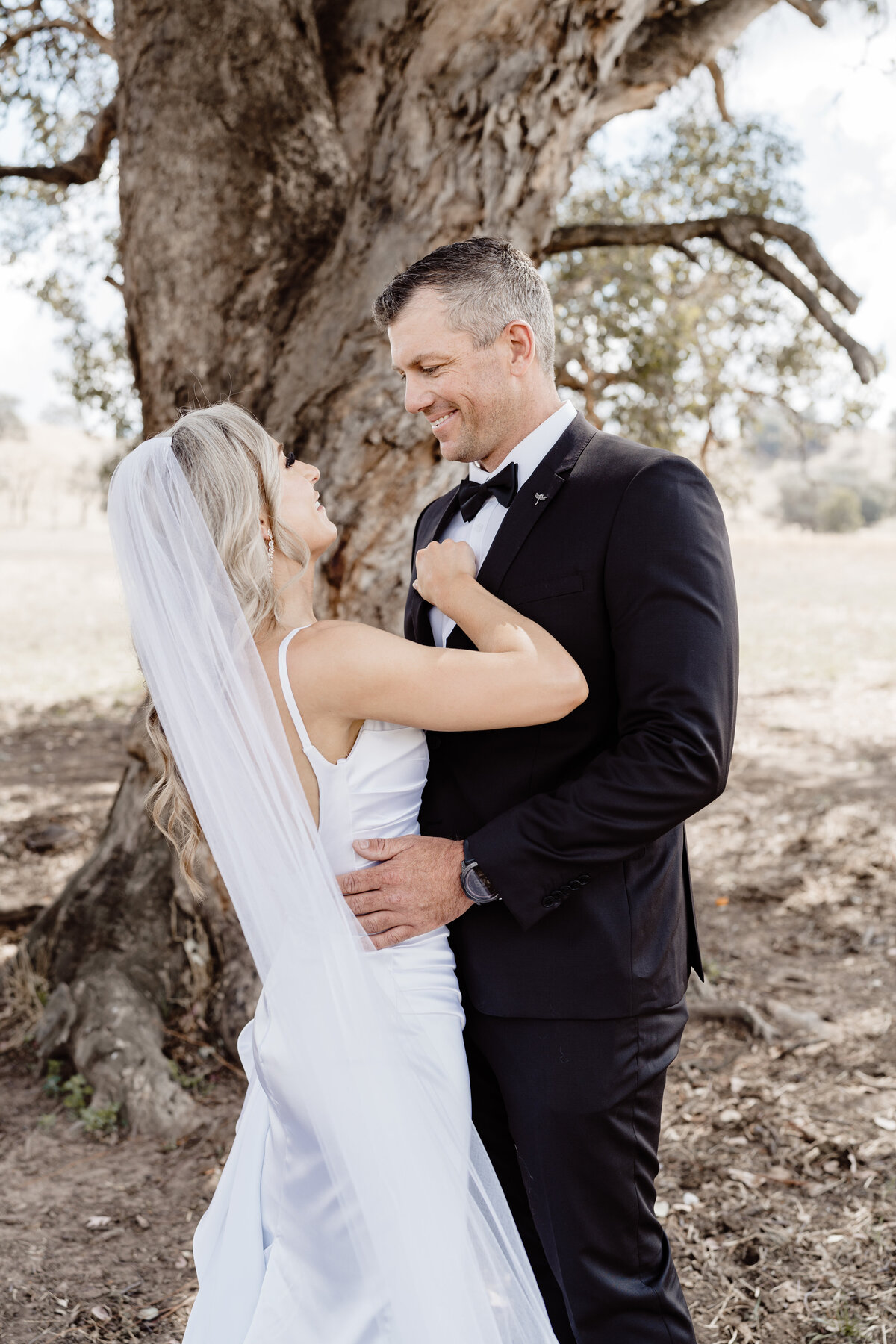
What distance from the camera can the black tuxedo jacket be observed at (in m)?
2.03

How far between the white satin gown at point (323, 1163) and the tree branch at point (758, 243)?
11.6ft

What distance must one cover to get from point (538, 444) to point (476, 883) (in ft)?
3.20

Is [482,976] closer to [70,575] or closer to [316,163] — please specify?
[316,163]

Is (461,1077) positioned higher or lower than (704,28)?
lower

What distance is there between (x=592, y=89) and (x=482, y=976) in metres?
3.64

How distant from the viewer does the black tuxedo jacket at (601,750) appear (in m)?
2.03

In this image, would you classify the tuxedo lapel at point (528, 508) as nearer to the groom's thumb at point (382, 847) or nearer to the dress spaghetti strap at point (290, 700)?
the dress spaghetti strap at point (290, 700)

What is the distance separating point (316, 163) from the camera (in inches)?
163

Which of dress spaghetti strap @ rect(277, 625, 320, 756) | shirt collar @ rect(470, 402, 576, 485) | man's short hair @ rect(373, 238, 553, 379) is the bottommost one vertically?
dress spaghetti strap @ rect(277, 625, 320, 756)

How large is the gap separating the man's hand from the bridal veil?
0.05 metres

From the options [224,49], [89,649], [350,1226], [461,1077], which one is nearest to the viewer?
[350,1226]

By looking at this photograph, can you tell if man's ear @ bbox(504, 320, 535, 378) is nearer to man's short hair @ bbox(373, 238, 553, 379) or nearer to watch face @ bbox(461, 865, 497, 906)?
man's short hair @ bbox(373, 238, 553, 379)

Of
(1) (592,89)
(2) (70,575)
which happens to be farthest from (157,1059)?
(2) (70,575)

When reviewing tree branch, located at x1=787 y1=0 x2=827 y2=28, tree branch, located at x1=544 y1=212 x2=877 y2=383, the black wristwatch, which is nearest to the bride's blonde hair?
the black wristwatch
